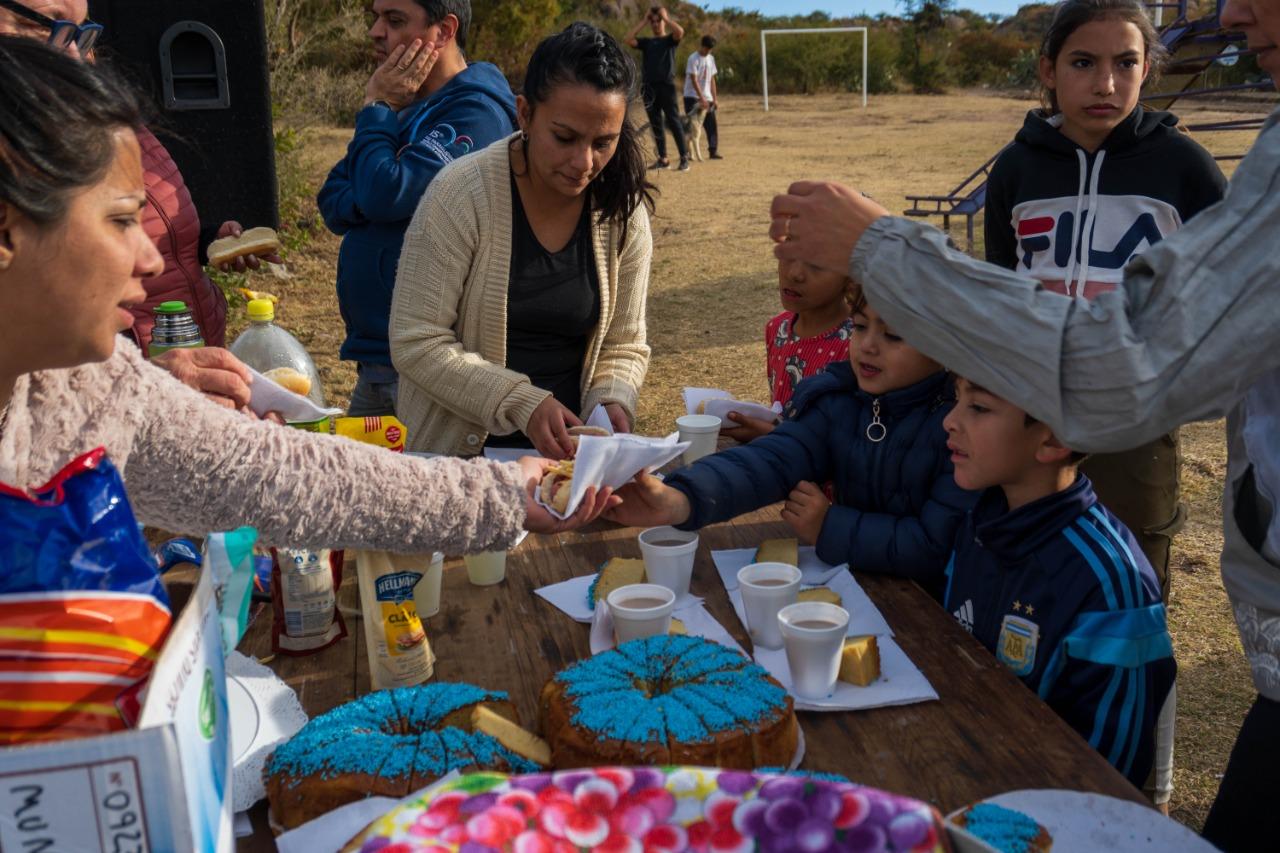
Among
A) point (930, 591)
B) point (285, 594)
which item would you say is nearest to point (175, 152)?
point (285, 594)

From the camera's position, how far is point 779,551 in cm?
213

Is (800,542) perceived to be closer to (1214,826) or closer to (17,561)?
(1214,826)

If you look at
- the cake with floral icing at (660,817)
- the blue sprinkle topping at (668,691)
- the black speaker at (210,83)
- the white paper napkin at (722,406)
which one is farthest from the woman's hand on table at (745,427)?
the black speaker at (210,83)

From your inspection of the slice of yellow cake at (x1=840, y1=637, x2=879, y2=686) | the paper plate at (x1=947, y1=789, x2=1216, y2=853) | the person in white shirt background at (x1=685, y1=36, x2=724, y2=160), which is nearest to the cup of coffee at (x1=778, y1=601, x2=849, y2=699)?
the slice of yellow cake at (x1=840, y1=637, x2=879, y2=686)

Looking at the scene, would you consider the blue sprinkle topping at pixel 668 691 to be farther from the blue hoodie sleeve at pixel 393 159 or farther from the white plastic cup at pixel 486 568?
the blue hoodie sleeve at pixel 393 159

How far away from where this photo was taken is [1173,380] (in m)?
1.35

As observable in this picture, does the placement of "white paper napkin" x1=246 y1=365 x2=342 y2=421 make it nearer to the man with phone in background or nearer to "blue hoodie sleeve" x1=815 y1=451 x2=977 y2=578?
"blue hoodie sleeve" x1=815 y1=451 x2=977 y2=578

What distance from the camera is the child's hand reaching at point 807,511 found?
2.23 meters

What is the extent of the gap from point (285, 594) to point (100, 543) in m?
0.82

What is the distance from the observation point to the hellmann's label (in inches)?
66.9

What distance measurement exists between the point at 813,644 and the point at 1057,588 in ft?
1.67

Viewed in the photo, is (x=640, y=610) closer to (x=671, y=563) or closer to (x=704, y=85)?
(x=671, y=563)

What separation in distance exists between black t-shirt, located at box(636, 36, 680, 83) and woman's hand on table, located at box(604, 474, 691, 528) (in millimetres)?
14738

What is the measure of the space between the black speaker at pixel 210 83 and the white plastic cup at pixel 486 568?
418cm
